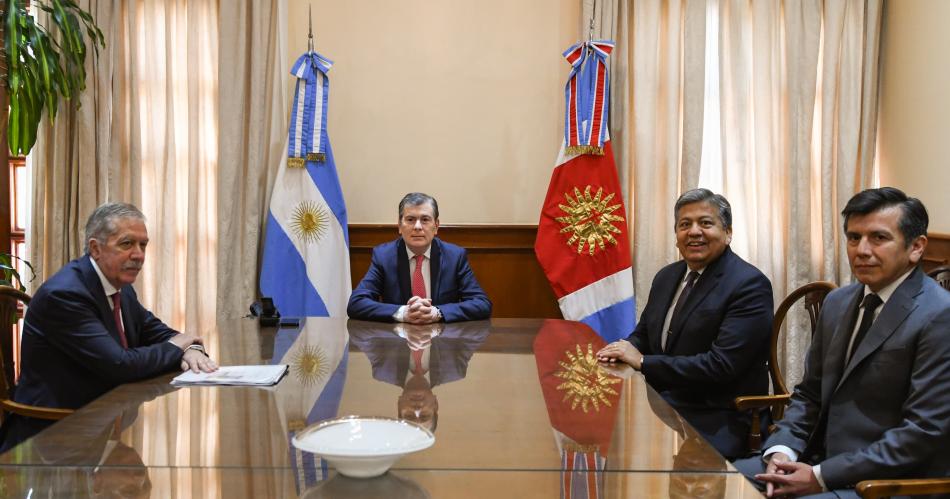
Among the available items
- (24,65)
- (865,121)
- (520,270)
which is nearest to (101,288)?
(24,65)

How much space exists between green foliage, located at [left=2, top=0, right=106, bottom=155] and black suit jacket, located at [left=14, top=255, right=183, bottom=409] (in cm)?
190

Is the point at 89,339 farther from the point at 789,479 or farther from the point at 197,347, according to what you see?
the point at 789,479

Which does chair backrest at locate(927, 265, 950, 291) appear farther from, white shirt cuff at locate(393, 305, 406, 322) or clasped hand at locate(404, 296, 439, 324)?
white shirt cuff at locate(393, 305, 406, 322)

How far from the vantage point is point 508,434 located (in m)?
1.60

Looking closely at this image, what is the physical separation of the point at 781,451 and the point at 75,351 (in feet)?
6.61

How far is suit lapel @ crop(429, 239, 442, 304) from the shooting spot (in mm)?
3588

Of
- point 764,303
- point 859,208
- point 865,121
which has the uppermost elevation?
point 865,121

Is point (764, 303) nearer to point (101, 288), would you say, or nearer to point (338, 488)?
point (338, 488)

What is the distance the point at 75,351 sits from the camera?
2.23 meters

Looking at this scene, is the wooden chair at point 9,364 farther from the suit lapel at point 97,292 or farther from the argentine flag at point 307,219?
the argentine flag at point 307,219

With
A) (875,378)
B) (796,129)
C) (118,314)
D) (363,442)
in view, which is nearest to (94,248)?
(118,314)

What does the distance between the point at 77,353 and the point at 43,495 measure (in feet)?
3.64

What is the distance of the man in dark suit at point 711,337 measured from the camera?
2457 mm

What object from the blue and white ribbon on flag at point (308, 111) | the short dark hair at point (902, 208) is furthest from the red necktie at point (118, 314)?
the short dark hair at point (902, 208)
